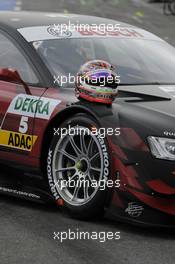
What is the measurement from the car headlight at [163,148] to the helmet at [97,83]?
0.53 meters

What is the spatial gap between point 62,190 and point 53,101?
652mm

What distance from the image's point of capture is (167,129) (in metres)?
6.15

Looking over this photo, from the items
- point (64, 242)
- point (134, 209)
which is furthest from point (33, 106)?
point (64, 242)

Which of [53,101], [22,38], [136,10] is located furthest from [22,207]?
[136,10]

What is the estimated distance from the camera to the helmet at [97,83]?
6.54 meters

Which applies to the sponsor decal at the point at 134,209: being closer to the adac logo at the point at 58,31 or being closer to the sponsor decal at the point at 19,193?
the sponsor decal at the point at 19,193

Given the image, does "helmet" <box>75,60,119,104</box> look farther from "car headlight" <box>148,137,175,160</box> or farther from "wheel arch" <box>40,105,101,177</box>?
"car headlight" <box>148,137,175,160</box>

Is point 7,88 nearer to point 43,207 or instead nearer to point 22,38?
point 22,38

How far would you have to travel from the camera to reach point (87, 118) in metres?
6.57

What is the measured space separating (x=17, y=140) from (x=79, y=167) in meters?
0.68

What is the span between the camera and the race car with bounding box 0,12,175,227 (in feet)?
20.4

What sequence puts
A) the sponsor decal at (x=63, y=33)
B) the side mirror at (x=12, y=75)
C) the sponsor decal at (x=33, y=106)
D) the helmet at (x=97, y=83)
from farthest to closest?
1. the sponsor decal at (x=63, y=33)
2. the side mirror at (x=12, y=75)
3. the sponsor decal at (x=33, y=106)
4. the helmet at (x=97, y=83)

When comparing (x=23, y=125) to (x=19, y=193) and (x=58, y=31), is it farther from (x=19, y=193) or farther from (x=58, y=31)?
(x=58, y=31)

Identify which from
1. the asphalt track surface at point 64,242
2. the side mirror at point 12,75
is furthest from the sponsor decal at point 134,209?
the side mirror at point 12,75
